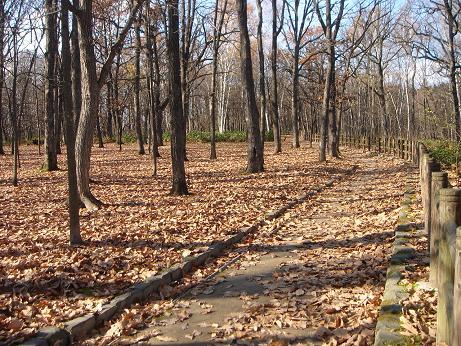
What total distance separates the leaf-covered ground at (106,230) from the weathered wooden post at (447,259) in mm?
3526

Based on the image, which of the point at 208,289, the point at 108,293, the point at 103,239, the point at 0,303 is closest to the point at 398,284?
the point at 208,289

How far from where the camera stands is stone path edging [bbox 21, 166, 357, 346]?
4.26 m

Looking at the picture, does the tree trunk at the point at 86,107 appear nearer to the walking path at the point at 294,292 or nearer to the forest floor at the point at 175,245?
the forest floor at the point at 175,245

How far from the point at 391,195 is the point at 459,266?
10.0 meters

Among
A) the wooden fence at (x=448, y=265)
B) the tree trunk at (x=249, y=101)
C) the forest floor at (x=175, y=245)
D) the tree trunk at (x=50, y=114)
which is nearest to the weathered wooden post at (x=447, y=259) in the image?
the wooden fence at (x=448, y=265)

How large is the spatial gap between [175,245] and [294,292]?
2.65 meters

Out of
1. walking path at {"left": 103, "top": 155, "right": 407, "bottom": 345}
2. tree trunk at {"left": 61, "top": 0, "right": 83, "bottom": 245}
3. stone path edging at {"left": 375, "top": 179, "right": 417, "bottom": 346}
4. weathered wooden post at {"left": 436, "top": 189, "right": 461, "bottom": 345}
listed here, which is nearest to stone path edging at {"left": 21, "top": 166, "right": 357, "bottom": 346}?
walking path at {"left": 103, "top": 155, "right": 407, "bottom": 345}

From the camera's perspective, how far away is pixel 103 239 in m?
7.98

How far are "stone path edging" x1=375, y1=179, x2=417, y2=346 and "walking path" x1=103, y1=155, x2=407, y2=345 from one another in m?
0.20

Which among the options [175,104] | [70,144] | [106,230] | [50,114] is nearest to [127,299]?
[70,144]

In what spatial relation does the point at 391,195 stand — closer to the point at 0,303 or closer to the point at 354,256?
the point at 354,256

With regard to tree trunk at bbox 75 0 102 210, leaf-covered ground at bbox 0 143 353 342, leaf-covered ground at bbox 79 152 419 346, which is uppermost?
tree trunk at bbox 75 0 102 210

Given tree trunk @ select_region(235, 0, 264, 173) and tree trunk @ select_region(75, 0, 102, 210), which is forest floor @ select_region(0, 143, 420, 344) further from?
tree trunk @ select_region(235, 0, 264, 173)

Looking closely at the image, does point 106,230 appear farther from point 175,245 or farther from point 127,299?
point 127,299
